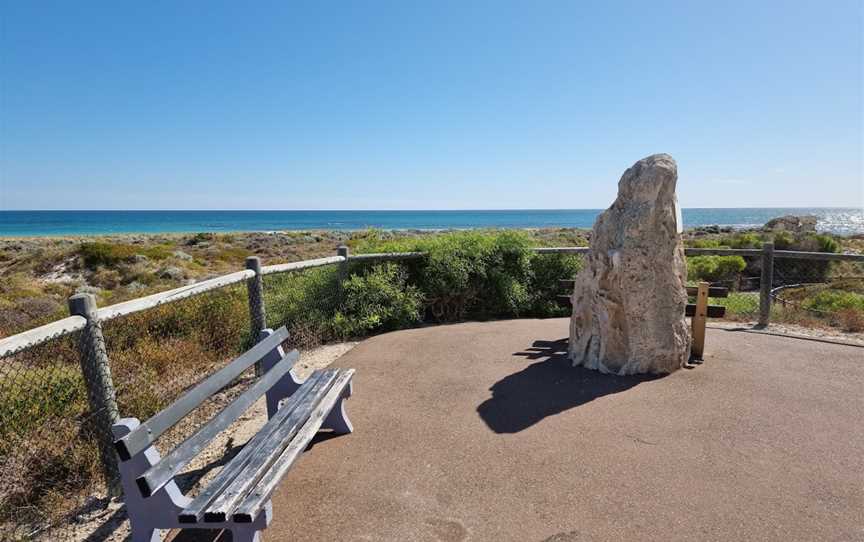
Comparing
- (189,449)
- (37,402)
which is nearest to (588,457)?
(189,449)

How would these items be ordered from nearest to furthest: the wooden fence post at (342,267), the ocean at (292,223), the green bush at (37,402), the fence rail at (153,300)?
the fence rail at (153,300) → the green bush at (37,402) → the wooden fence post at (342,267) → the ocean at (292,223)

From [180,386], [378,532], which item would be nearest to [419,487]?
[378,532]

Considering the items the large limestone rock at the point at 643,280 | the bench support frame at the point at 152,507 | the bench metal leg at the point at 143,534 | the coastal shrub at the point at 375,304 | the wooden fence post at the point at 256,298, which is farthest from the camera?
the coastal shrub at the point at 375,304

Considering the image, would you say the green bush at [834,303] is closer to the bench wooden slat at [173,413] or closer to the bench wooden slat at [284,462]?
the bench wooden slat at [284,462]

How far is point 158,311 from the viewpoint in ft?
23.2

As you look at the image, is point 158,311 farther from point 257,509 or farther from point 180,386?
point 257,509

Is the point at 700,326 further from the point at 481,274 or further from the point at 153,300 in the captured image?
the point at 153,300

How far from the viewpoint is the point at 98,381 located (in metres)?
3.13

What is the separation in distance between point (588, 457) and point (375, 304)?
177 inches

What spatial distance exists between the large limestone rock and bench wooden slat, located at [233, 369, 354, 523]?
2984mm

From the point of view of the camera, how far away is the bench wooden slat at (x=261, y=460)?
216 cm

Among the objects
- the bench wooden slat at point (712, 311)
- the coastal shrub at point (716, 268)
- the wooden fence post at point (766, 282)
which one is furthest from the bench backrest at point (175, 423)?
the coastal shrub at point (716, 268)

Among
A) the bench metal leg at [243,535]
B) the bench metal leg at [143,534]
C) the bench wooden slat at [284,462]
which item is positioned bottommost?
the bench metal leg at [143,534]

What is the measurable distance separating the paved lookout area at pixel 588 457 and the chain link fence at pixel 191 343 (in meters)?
1.32
